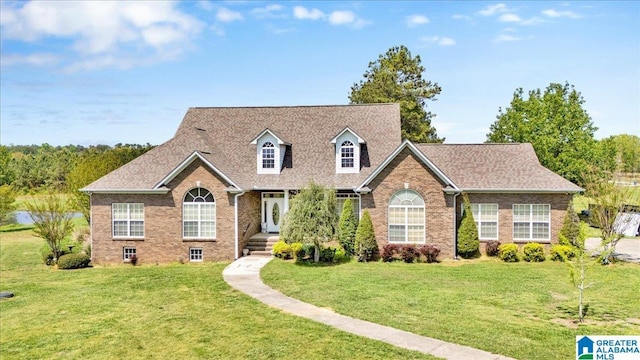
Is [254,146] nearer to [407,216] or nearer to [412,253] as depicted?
[407,216]

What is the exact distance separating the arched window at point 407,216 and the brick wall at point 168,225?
8.08 meters

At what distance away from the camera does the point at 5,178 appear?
62500 mm

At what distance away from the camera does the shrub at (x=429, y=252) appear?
2389 centimetres

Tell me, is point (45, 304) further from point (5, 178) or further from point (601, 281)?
point (5, 178)

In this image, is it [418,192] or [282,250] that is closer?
[282,250]

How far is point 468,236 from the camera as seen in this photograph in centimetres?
2433

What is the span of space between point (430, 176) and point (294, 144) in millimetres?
9415

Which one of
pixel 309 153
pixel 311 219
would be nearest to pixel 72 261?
pixel 311 219

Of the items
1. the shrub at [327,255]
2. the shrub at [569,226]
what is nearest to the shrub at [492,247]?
the shrub at [569,226]

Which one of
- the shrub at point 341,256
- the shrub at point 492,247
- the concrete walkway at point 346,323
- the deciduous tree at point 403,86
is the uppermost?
the deciduous tree at point 403,86

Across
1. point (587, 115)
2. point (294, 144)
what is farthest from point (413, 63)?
point (294, 144)

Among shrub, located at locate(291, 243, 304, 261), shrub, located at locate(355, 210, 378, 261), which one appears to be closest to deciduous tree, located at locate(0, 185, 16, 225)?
shrub, located at locate(291, 243, 304, 261)

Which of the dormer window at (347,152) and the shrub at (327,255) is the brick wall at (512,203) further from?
the shrub at (327,255)

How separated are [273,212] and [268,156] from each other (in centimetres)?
340
